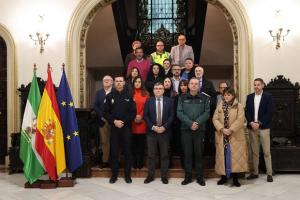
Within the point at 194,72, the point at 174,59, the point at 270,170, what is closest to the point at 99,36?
the point at 174,59

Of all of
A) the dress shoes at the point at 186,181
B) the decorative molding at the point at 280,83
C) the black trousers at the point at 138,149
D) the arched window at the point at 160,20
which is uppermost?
the arched window at the point at 160,20

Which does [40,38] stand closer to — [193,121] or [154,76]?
[154,76]

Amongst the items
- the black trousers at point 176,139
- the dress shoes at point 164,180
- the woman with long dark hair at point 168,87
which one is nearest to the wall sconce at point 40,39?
the woman with long dark hair at point 168,87

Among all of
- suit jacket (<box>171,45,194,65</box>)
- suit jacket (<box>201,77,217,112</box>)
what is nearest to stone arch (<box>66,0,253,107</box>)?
suit jacket (<box>171,45,194,65</box>)

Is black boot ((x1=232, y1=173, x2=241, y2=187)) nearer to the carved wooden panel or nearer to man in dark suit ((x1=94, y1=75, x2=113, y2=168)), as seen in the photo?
the carved wooden panel

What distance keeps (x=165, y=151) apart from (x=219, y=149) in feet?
2.58

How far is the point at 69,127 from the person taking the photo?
5645mm

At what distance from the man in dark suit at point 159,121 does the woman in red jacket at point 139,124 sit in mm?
224

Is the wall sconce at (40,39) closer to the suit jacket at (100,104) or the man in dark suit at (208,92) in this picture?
the suit jacket at (100,104)

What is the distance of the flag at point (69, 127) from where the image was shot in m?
5.63

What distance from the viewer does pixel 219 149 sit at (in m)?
5.47

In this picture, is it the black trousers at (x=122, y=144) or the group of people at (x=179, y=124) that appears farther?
the black trousers at (x=122, y=144)

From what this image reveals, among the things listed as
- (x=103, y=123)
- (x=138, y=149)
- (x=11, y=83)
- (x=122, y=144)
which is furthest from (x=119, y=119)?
(x=11, y=83)

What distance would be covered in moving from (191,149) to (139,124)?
90cm
